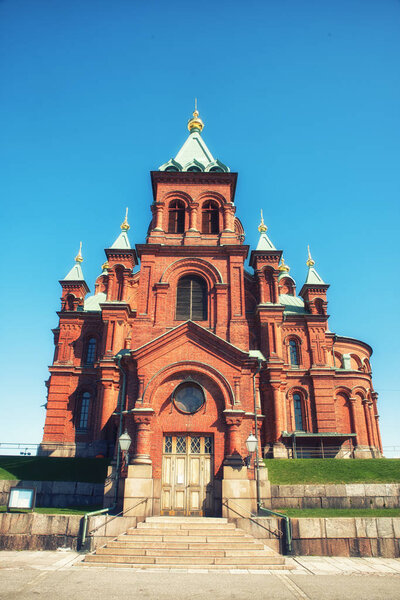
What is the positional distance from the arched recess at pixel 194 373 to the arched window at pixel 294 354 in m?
16.9

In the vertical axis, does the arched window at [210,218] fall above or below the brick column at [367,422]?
above

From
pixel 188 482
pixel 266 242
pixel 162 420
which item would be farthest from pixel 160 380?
pixel 266 242

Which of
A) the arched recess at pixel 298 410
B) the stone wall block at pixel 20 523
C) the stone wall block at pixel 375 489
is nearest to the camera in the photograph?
the stone wall block at pixel 20 523

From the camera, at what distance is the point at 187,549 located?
13031mm

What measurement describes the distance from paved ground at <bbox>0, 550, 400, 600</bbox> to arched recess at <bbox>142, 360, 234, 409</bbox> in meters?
6.48

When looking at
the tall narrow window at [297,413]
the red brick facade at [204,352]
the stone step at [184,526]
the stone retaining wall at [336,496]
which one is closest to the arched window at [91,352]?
the red brick facade at [204,352]

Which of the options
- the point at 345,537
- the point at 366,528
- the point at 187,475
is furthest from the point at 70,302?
the point at 366,528

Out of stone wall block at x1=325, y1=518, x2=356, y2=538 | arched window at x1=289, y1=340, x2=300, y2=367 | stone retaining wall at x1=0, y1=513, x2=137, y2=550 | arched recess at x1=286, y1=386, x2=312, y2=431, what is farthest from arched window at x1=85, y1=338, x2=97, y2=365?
stone wall block at x1=325, y1=518, x2=356, y2=538

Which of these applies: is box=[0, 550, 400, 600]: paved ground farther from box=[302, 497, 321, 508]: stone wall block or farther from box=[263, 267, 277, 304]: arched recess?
box=[263, 267, 277, 304]: arched recess

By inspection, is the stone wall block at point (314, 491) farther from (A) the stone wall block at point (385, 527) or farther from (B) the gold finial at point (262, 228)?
(B) the gold finial at point (262, 228)

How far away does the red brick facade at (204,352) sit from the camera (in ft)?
58.9

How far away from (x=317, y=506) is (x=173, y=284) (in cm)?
1268

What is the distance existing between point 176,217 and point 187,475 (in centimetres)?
1445

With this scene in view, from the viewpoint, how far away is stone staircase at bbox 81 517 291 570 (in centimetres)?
1232
